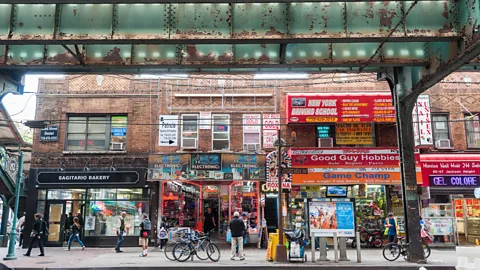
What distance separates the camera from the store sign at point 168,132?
20344mm

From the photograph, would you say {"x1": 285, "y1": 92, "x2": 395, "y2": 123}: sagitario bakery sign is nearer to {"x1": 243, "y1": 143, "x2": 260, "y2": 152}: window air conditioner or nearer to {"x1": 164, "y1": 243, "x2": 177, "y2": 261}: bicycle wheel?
{"x1": 243, "y1": 143, "x2": 260, "y2": 152}: window air conditioner

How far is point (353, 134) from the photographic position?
67.4 ft

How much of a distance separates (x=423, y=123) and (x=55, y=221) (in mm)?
18629

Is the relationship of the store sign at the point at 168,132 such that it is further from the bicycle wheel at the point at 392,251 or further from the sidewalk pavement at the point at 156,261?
the bicycle wheel at the point at 392,251

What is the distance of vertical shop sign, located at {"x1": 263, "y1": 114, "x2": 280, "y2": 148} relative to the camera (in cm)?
2022

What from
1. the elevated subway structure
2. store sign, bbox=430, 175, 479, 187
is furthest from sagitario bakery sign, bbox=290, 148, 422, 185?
the elevated subway structure

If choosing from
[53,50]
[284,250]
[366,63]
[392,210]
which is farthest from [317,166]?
[53,50]

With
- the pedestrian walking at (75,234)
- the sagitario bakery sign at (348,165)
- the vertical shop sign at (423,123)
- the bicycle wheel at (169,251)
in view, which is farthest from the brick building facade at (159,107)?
the bicycle wheel at (169,251)

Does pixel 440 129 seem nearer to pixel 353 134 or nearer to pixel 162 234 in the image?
pixel 353 134

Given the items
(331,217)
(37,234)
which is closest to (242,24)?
(331,217)

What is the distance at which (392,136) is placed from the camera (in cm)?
2066

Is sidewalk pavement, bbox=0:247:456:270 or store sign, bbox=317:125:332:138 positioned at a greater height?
store sign, bbox=317:125:332:138

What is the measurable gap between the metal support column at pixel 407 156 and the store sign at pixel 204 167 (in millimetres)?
6717

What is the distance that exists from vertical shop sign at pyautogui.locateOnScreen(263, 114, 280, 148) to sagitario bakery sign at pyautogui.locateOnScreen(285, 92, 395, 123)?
33.3 inches
